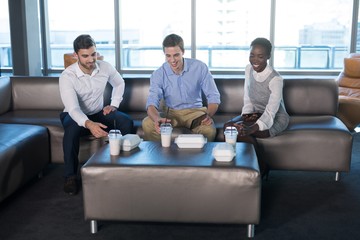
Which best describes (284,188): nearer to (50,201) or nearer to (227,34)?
(50,201)

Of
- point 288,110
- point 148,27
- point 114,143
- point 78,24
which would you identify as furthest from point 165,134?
point 78,24

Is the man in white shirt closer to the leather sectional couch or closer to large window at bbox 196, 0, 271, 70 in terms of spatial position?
the leather sectional couch

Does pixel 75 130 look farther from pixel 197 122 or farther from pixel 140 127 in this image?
pixel 197 122

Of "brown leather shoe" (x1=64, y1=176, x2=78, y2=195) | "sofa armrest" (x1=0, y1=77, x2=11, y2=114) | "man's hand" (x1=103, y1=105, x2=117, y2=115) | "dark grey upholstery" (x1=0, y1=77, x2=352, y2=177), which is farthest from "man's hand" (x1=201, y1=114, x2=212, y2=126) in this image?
"sofa armrest" (x1=0, y1=77, x2=11, y2=114)

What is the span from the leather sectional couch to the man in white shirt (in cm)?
17

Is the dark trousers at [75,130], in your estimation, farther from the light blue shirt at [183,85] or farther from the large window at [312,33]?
the large window at [312,33]

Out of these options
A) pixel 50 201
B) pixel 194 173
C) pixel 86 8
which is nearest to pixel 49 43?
pixel 86 8

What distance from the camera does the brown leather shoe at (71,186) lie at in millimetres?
3227

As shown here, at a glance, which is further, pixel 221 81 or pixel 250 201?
pixel 221 81

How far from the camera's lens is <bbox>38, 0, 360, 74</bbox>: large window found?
7977mm

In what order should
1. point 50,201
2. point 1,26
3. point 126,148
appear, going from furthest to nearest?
point 1,26, point 50,201, point 126,148

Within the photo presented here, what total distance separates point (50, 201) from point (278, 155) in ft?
5.16

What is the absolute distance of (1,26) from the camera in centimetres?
902

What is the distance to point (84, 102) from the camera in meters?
3.64
